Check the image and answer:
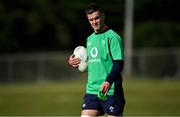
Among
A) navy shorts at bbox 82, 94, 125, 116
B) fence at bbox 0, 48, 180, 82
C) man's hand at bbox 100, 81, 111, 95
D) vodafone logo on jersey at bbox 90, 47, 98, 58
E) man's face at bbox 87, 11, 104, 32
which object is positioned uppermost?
man's face at bbox 87, 11, 104, 32

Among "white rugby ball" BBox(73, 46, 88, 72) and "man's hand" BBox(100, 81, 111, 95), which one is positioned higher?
"white rugby ball" BBox(73, 46, 88, 72)

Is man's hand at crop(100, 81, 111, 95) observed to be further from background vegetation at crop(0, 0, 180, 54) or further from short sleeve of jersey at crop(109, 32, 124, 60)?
background vegetation at crop(0, 0, 180, 54)

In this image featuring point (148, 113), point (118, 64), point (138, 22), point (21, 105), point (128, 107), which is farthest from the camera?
point (138, 22)

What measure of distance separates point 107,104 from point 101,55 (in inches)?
25.1

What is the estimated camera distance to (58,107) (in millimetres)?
21562

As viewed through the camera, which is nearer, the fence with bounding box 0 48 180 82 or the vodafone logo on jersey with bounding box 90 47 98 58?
the vodafone logo on jersey with bounding box 90 47 98 58

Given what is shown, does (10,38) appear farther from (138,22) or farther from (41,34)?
(138,22)

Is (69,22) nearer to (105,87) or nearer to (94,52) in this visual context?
(94,52)

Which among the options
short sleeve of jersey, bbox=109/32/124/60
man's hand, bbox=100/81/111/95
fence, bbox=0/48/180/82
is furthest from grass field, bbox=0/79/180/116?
fence, bbox=0/48/180/82

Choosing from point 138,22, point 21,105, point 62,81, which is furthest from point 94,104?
point 138,22

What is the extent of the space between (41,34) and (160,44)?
937cm

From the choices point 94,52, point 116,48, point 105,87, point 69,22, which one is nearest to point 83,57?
point 94,52

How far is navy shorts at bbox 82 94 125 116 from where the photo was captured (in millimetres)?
9578

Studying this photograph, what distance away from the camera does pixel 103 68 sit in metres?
9.62
